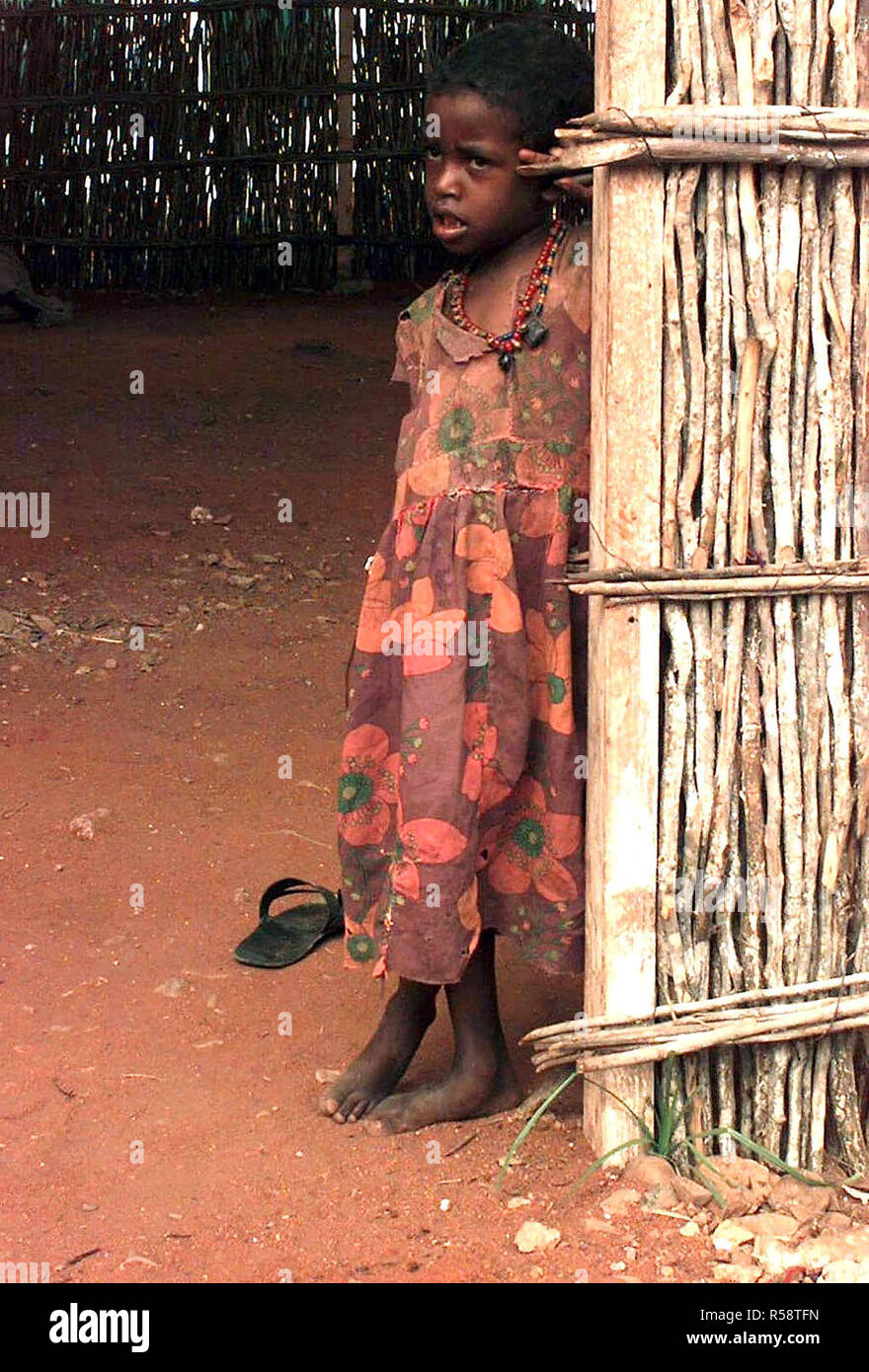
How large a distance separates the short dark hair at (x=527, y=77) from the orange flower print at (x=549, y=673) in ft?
2.57

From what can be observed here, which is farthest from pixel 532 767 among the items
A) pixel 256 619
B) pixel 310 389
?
pixel 310 389

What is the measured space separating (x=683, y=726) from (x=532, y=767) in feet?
0.99

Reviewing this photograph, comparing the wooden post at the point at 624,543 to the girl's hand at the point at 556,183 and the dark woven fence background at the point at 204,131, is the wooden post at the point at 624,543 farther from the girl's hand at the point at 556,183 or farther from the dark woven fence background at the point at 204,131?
the dark woven fence background at the point at 204,131

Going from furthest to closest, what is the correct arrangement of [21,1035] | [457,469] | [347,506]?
[347,506]
[21,1035]
[457,469]

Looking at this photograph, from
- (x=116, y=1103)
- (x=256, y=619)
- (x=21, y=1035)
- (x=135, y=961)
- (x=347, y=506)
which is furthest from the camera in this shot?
(x=347, y=506)

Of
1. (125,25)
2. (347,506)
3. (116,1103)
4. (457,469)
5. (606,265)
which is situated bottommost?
(116,1103)

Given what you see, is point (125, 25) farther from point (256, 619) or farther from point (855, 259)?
point (855, 259)

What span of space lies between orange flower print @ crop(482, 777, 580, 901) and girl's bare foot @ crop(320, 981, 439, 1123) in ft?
1.02

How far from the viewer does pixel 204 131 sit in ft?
32.5

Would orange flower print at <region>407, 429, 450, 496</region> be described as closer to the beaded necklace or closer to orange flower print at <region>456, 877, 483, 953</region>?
the beaded necklace

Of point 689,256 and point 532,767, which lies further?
point 532,767

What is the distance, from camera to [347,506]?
6969mm

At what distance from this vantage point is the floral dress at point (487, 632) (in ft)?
8.64

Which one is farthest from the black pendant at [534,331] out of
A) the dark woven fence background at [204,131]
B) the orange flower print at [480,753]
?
the dark woven fence background at [204,131]
